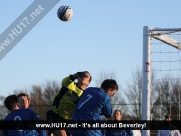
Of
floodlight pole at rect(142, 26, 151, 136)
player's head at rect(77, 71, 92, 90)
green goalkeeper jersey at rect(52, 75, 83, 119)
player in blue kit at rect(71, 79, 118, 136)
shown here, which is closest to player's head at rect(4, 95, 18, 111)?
player in blue kit at rect(71, 79, 118, 136)

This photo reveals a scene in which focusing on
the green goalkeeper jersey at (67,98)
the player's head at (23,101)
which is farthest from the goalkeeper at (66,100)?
the player's head at (23,101)

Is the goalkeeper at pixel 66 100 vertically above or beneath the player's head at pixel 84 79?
beneath

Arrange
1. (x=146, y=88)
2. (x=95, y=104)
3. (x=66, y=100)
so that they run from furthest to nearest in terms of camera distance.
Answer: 1. (x=146, y=88)
2. (x=66, y=100)
3. (x=95, y=104)

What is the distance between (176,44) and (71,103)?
176 inches

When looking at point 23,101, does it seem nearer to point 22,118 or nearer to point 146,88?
point 22,118

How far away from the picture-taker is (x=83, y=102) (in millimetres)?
8633

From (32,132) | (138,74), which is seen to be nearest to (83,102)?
(32,132)

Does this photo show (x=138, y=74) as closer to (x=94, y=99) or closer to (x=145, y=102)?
(x=145, y=102)

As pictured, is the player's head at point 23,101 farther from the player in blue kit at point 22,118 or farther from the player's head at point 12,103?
the player's head at point 12,103

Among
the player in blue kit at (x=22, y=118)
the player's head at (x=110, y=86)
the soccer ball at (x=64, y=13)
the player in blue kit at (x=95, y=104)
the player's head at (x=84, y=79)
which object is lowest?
the player in blue kit at (x=22, y=118)

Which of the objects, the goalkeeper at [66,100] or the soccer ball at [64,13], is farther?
the soccer ball at [64,13]

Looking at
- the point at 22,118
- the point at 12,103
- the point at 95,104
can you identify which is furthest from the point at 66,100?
the point at 95,104

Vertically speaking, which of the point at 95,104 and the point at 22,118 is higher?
the point at 95,104

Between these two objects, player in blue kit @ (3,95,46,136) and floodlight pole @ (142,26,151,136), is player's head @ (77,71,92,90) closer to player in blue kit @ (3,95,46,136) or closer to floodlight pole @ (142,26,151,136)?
player in blue kit @ (3,95,46,136)
